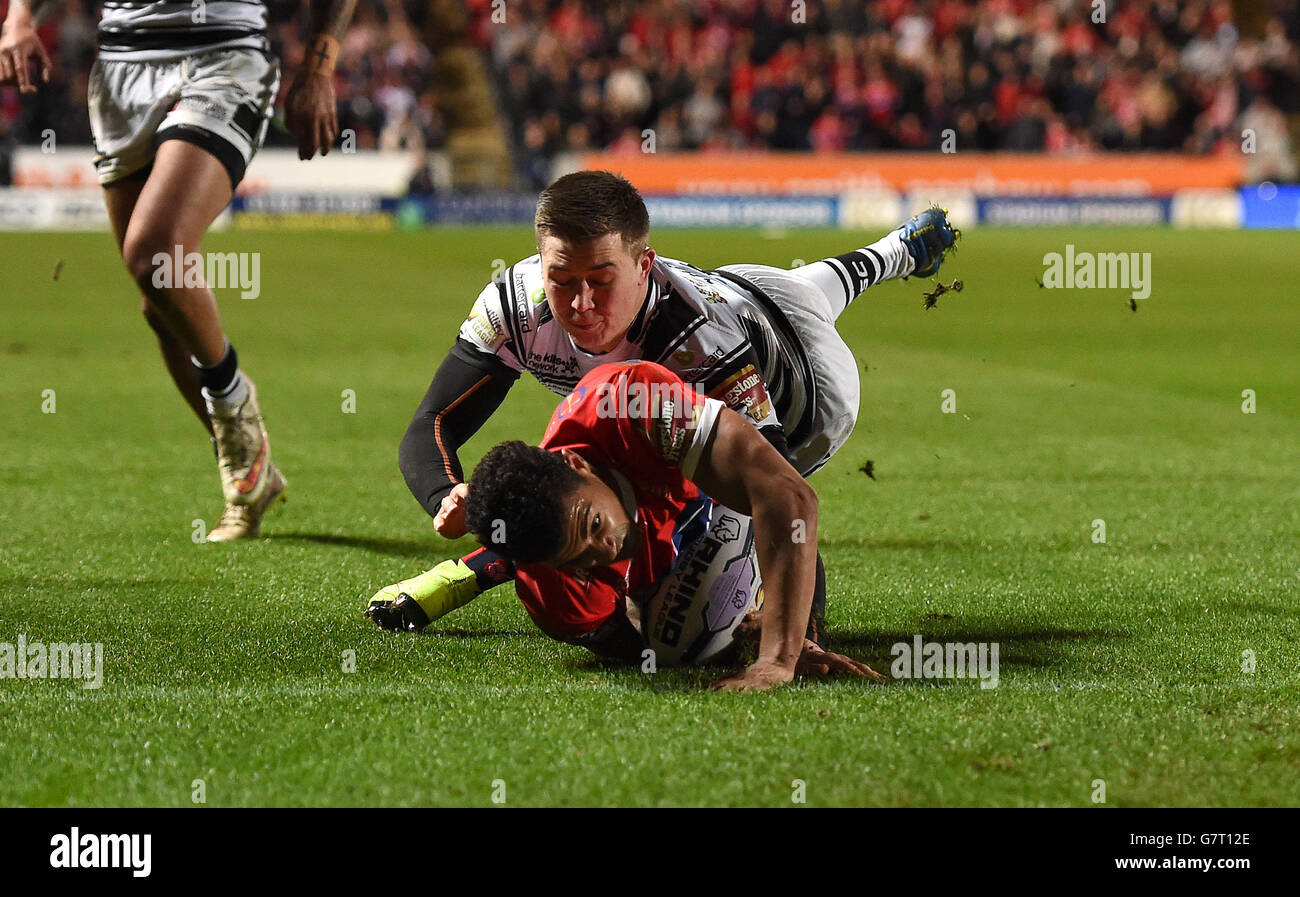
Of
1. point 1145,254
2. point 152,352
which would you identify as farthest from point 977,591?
point 1145,254

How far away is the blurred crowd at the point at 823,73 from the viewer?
2822 centimetres

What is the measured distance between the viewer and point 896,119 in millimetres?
29000

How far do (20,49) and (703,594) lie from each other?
3510mm

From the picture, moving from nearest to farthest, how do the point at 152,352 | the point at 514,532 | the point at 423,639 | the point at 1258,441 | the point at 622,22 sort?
the point at 514,532
the point at 423,639
the point at 1258,441
the point at 152,352
the point at 622,22

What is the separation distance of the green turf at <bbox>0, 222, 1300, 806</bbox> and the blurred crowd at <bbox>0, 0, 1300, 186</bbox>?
16980 millimetres

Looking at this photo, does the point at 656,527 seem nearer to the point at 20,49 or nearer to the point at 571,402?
the point at 571,402

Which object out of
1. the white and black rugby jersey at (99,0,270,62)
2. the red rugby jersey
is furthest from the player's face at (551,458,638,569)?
the white and black rugby jersey at (99,0,270,62)

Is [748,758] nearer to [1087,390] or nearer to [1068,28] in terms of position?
[1087,390]

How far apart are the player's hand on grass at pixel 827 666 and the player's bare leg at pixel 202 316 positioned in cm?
281

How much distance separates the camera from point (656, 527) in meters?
4.23

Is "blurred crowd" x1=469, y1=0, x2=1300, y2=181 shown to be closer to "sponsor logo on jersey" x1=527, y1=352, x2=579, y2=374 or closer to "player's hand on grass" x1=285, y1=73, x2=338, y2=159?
"player's hand on grass" x1=285, y1=73, x2=338, y2=159

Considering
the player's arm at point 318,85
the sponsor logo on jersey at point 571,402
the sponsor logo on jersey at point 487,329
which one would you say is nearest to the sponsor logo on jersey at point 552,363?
the sponsor logo on jersey at point 487,329

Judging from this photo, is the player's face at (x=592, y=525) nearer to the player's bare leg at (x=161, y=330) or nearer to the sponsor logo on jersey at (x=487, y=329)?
the sponsor logo on jersey at (x=487, y=329)

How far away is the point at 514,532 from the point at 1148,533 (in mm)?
3448
